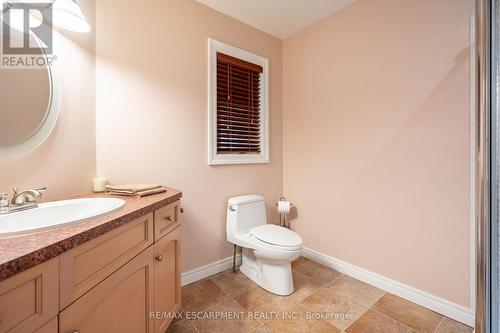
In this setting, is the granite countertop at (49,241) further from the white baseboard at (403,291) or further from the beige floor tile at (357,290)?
the white baseboard at (403,291)

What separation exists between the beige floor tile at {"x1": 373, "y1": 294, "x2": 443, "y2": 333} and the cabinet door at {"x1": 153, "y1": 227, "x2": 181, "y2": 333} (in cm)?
139

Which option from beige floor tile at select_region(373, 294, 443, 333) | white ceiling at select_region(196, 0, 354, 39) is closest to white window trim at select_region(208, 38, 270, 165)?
white ceiling at select_region(196, 0, 354, 39)

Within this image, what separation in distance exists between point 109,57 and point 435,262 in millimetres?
2638

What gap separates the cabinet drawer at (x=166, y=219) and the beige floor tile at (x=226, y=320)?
688 mm

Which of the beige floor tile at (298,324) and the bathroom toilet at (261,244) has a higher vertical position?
the bathroom toilet at (261,244)

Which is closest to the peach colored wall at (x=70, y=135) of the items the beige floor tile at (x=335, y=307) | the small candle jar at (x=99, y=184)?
the small candle jar at (x=99, y=184)

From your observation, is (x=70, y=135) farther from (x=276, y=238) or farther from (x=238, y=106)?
(x=276, y=238)

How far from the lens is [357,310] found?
1566 millimetres

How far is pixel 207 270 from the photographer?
6.54 feet

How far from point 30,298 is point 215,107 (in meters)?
1.69

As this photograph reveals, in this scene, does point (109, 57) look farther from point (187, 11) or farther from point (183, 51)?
point (187, 11)

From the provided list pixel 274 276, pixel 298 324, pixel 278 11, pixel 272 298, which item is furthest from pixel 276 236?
pixel 278 11

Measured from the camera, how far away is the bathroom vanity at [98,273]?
0.54 metres

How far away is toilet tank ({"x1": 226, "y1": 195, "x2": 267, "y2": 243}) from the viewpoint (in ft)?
6.49
